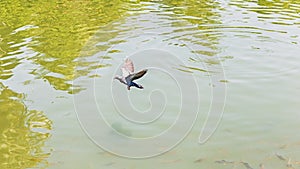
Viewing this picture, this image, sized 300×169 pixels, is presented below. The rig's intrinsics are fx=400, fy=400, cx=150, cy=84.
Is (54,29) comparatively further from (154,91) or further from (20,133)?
(20,133)

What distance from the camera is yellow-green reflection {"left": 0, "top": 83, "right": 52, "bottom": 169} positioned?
4375 mm

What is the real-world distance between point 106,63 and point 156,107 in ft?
6.15

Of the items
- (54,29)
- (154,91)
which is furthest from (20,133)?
(54,29)

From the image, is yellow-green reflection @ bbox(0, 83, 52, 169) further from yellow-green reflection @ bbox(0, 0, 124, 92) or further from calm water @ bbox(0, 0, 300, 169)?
yellow-green reflection @ bbox(0, 0, 124, 92)

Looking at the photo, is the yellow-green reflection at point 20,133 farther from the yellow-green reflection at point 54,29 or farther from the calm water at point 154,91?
the yellow-green reflection at point 54,29

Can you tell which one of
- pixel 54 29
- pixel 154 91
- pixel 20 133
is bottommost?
pixel 20 133

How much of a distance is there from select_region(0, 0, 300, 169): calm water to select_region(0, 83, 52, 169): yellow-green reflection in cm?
1

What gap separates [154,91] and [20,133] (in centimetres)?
199

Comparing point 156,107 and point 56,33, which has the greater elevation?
point 56,33

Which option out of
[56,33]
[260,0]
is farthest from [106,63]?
[260,0]

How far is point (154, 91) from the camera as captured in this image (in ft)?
19.3

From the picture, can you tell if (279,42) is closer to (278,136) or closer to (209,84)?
(209,84)

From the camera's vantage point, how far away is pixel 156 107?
5438 mm

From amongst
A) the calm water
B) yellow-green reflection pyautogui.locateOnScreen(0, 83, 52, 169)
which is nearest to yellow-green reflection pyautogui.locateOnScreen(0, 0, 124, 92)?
the calm water
